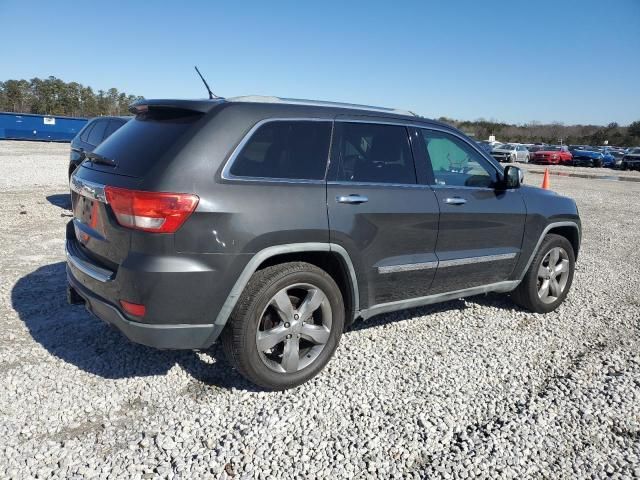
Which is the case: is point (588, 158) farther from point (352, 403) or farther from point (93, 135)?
point (352, 403)

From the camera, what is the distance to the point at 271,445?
2.71 metres

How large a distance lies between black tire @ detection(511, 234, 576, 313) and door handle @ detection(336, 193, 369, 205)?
2.25 metres

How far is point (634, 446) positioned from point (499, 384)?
87 cm

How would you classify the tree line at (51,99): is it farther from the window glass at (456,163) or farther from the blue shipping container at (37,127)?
the window glass at (456,163)

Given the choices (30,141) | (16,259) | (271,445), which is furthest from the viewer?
(30,141)

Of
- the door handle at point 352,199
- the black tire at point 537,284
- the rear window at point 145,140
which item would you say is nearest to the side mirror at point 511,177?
the black tire at point 537,284

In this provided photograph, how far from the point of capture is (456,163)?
4316 millimetres

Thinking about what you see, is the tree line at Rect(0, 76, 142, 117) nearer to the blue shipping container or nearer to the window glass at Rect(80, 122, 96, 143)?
the blue shipping container

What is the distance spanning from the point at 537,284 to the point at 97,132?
7896 millimetres

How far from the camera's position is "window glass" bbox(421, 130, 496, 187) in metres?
4.03

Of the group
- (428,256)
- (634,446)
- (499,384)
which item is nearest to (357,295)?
(428,256)

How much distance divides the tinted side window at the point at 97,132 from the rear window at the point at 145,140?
6.22 metres

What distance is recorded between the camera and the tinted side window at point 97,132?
899cm

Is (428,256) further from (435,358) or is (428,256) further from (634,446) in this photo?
(634,446)
